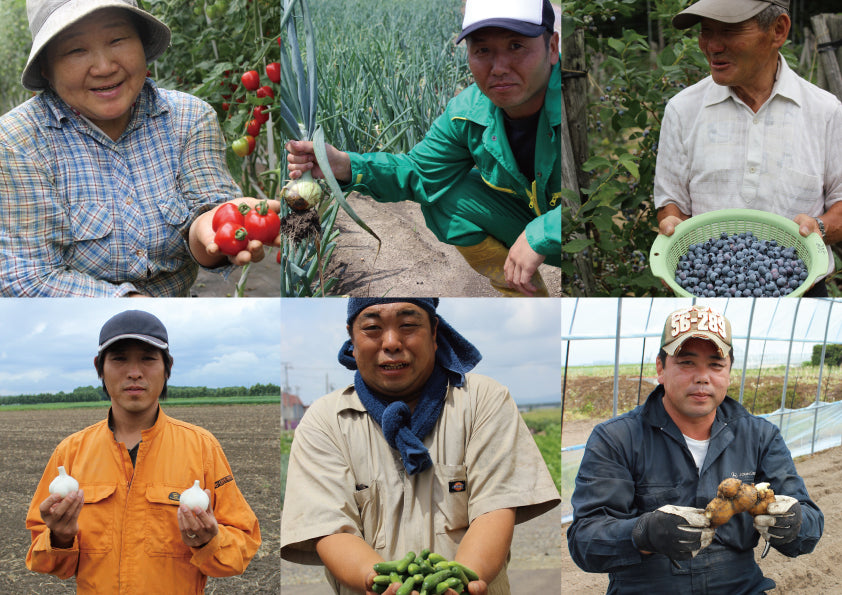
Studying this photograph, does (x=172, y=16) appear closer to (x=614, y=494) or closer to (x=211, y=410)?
(x=211, y=410)

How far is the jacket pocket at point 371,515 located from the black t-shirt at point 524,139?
4.13 ft

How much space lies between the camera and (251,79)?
333 centimetres

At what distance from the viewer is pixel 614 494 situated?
274 cm

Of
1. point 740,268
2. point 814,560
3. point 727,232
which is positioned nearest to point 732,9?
point 727,232

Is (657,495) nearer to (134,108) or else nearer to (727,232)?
(727,232)

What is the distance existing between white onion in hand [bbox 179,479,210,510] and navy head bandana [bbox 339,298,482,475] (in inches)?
23.8

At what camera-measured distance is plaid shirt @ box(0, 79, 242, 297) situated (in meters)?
2.65

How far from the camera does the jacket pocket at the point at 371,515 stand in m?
2.71

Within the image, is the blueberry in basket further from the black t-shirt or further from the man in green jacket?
the black t-shirt

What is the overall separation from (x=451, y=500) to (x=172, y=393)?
3.47ft

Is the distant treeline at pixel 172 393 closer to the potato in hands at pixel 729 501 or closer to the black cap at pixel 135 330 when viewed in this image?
the black cap at pixel 135 330

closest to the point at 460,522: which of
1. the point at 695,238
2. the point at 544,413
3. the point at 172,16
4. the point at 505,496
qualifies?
the point at 505,496

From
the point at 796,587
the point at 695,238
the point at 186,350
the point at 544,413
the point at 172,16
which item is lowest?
the point at 796,587

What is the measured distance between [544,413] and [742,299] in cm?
87
